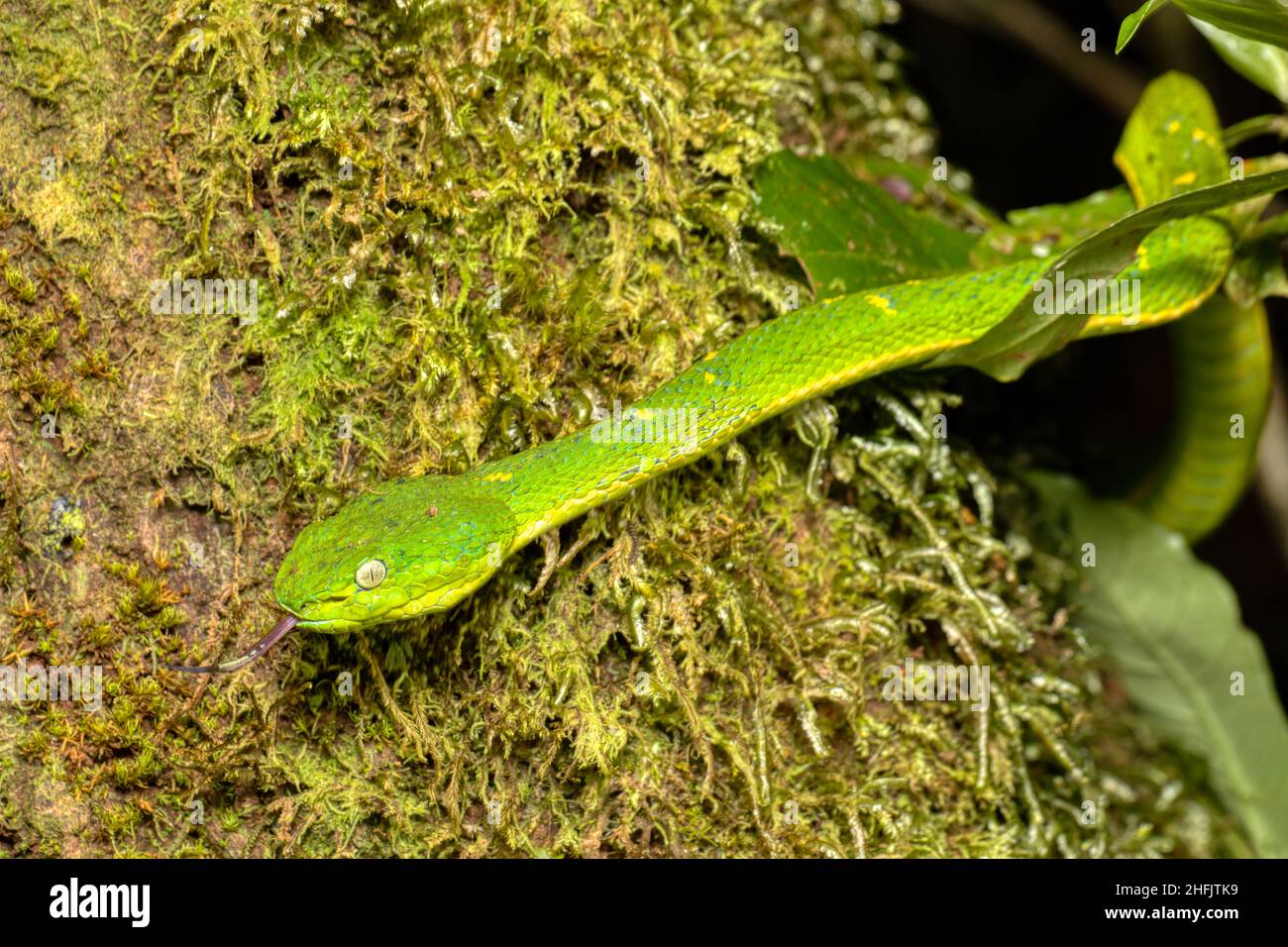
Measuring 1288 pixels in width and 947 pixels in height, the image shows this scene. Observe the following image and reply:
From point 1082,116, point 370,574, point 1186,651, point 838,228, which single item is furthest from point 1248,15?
point 1082,116

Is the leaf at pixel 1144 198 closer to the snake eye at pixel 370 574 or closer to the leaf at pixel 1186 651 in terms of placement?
the leaf at pixel 1186 651

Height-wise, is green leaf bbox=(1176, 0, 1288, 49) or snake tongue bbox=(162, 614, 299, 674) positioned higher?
green leaf bbox=(1176, 0, 1288, 49)

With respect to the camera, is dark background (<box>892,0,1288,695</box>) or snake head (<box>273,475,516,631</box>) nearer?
snake head (<box>273,475,516,631</box>)

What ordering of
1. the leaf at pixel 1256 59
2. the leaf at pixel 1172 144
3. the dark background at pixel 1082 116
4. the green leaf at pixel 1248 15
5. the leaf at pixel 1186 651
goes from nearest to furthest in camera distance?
the green leaf at pixel 1248 15 < the leaf at pixel 1256 59 < the leaf at pixel 1172 144 < the leaf at pixel 1186 651 < the dark background at pixel 1082 116

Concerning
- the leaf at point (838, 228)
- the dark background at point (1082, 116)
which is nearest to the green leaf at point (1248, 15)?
the leaf at point (838, 228)

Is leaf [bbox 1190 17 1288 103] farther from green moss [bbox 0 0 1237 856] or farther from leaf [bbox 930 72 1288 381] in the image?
green moss [bbox 0 0 1237 856]

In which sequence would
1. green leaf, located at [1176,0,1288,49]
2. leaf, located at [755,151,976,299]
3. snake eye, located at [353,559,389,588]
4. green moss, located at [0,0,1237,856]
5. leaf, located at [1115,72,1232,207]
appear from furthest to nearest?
1. leaf, located at [1115,72,1232,207]
2. leaf, located at [755,151,976,299]
3. green moss, located at [0,0,1237,856]
4. snake eye, located at [353,559,389,588]
5. green leaf, located at [1176,0,1288,49]

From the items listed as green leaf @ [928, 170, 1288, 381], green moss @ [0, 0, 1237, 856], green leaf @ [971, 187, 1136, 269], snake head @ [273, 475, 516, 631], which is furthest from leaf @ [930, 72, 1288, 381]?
snake head @ [273, 475, 516, 631]
